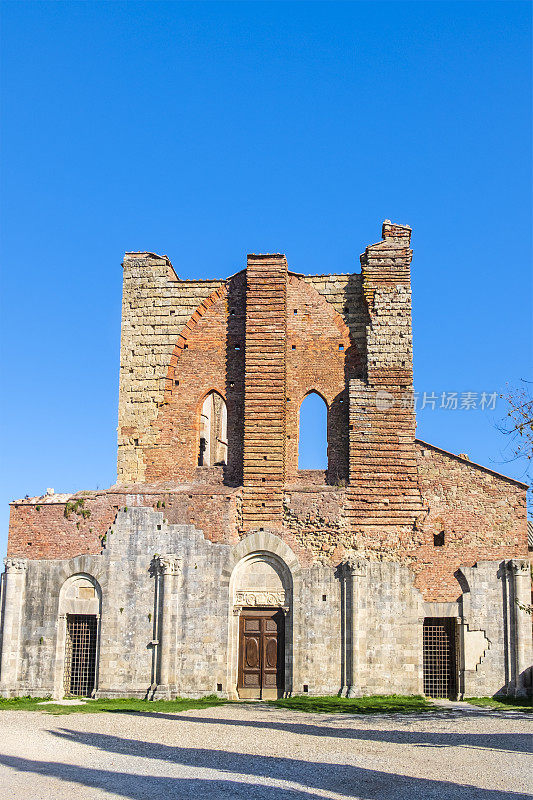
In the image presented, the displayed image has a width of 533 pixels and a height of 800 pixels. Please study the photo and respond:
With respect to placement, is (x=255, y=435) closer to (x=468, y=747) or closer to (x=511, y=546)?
(x=511, y=546)

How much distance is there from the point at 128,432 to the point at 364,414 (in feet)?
21.6

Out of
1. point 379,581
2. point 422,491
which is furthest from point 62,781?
point 422,491

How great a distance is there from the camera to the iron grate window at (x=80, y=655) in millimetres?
22672

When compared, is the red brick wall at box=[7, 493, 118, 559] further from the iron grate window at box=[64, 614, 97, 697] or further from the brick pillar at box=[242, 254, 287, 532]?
the brick pillar at box=[242, 254, 287, 532]

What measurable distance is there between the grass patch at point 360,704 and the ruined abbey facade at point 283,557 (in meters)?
0.39

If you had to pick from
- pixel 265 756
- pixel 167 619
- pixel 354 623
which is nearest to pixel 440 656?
pixel 354 623

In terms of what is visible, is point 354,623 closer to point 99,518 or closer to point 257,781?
point 99,518

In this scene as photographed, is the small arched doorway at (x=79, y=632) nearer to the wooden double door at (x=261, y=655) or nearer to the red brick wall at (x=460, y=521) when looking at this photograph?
the wooden double door at (x=261, y=655)

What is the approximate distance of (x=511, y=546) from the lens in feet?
74.8

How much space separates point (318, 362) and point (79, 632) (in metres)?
9.54

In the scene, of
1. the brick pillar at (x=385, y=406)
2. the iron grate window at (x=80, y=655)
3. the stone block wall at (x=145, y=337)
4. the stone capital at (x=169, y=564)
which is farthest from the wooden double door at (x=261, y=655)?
the stone block wall at (x=145, y=337)

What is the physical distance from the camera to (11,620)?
886 inches

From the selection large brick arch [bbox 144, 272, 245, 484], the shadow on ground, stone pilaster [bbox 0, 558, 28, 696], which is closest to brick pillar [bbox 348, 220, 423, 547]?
large brick arch [bbox 144, 272, 245, 484]

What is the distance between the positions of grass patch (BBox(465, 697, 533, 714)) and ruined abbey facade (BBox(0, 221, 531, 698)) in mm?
271
